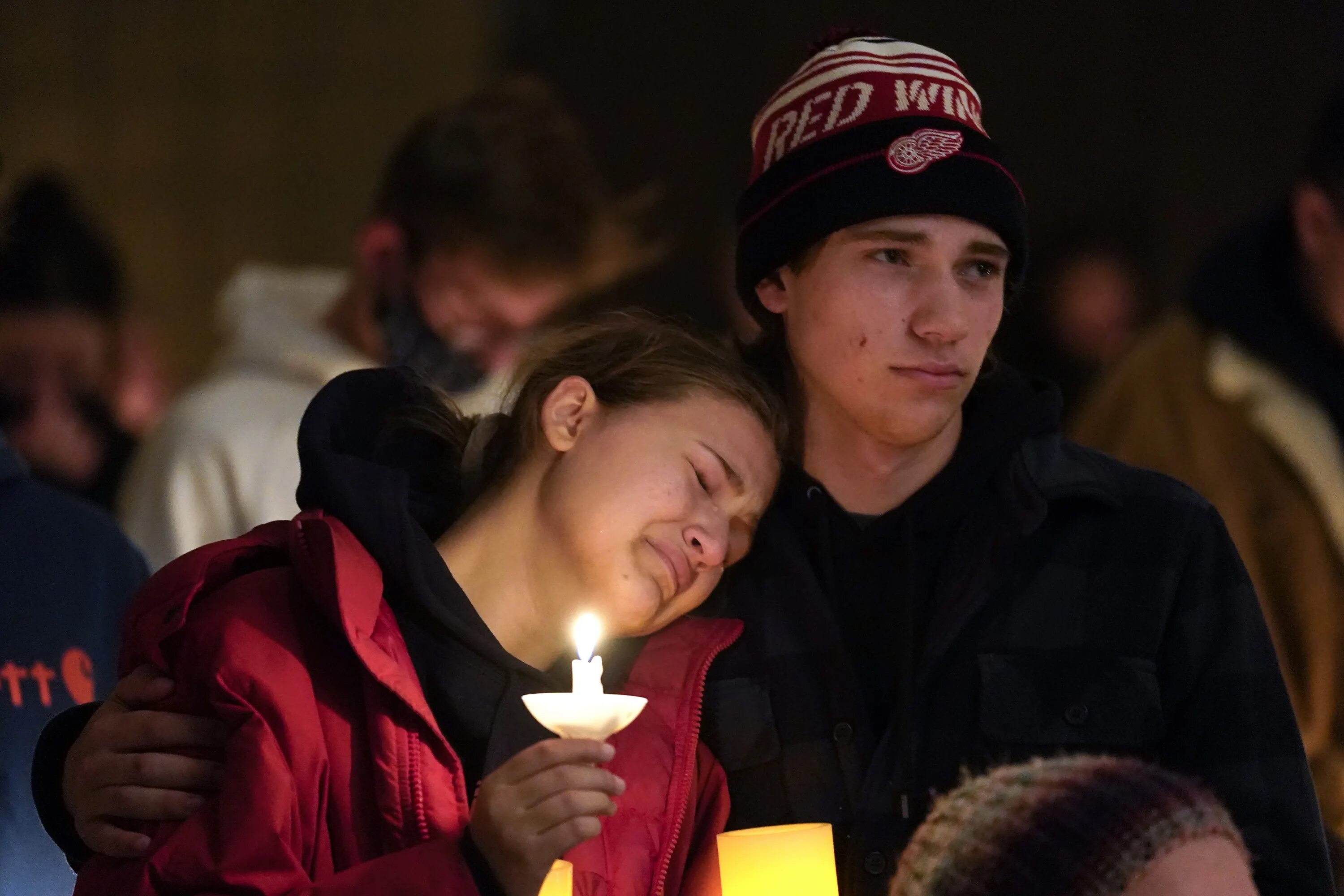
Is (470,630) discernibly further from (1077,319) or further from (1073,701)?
(1077,319)

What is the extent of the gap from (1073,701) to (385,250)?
2177 mm

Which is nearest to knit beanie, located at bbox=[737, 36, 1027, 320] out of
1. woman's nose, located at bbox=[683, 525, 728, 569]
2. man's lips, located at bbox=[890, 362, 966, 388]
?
man's lips, located at bbox=[890, 362, 966, 388]

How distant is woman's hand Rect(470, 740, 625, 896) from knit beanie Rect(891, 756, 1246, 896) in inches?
13.4

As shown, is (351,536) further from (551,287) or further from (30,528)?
(551,287)

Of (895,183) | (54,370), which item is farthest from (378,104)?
(895,183)

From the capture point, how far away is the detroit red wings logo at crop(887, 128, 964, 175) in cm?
248

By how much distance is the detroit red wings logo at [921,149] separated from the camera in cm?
248

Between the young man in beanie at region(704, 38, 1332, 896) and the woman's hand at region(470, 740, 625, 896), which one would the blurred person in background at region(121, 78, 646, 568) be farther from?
the woman's hand at region(470, 740, 625, 896)

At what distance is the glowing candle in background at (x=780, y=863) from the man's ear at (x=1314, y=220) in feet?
8.07

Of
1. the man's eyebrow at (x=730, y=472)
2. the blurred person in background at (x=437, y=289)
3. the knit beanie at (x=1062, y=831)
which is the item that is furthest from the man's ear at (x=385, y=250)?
the knit beanie at (x=1062, y=831)

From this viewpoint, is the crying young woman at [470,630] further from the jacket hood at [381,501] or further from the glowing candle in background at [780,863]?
the glowing candle in background at [780,863]

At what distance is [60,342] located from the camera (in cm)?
425

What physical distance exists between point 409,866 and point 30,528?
138 centimetres

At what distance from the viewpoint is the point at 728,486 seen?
2455mm
